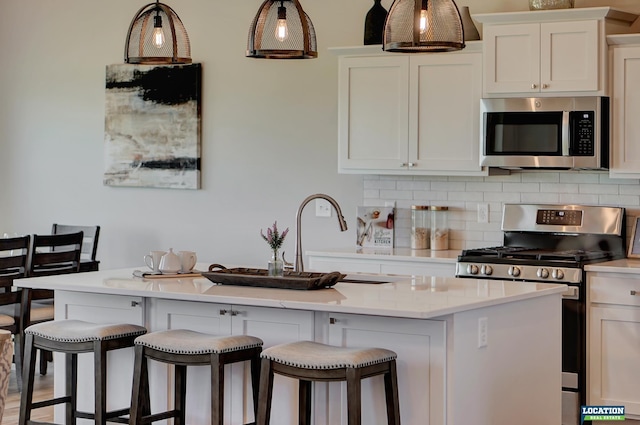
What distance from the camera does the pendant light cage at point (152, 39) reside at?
449 cm

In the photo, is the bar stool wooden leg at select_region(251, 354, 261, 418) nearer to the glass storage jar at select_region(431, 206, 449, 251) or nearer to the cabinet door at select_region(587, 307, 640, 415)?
the cabinet door at select_region(587, 307, 640, 415)

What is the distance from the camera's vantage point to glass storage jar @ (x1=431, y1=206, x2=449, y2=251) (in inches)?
237

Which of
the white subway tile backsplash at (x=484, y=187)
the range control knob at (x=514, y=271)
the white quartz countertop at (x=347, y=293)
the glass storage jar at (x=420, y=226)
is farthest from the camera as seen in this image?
the glass storage jar at (x=420, y=226)

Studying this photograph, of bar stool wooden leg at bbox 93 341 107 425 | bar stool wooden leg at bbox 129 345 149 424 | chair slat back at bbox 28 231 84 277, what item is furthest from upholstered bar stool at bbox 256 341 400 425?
chair slat back at bbox 28 231 84 277

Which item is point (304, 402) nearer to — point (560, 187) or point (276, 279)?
point (276, 279)

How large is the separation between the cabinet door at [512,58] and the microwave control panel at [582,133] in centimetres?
28

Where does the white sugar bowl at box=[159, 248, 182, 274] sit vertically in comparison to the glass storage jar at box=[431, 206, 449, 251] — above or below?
below

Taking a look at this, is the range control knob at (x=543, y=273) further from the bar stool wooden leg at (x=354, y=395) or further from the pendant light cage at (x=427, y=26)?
the bar stool wooden leg at (x=354, y=395)

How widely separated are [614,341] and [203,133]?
128 inches

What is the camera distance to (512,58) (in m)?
5.46

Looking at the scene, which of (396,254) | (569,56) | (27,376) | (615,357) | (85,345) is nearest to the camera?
(85,345)
